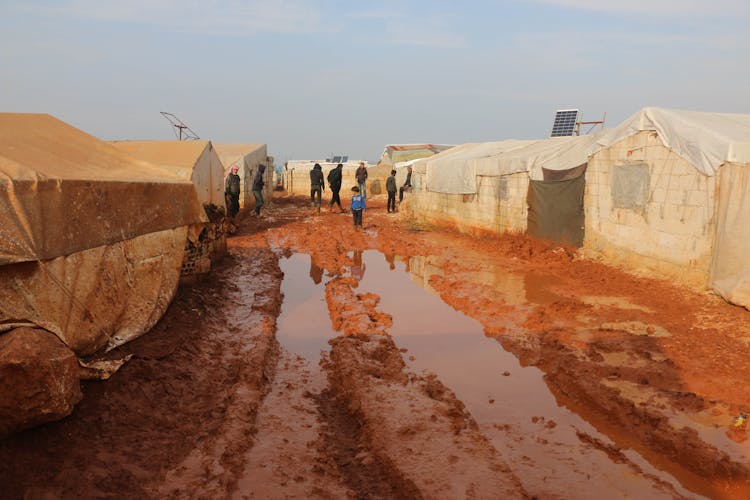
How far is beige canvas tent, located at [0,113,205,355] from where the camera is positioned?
153 inches

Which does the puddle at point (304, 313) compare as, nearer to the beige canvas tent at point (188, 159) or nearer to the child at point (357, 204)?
the beige canvas tent at point (188, 159)

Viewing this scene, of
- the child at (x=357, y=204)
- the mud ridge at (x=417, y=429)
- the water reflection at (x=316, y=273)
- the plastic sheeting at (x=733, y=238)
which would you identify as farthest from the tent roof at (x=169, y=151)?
the plastic sheeting at (x=733, y=238)

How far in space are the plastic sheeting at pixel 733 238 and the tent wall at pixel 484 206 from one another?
511 centimetres

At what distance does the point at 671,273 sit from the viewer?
8.43m

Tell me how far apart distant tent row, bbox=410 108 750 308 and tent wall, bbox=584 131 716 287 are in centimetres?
2

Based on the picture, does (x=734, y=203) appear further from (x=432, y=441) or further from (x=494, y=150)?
(x=494, y=150)

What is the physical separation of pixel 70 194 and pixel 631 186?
843cm

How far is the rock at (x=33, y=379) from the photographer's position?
3225 mm

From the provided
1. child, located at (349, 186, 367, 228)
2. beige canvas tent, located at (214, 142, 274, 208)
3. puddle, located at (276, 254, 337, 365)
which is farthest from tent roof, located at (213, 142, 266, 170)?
puddle, located at (276, 254, 337, 365)

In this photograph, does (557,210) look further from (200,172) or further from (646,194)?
(200,172)

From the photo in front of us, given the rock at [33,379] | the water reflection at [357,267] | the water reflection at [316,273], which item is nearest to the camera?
the rock at [33,379]

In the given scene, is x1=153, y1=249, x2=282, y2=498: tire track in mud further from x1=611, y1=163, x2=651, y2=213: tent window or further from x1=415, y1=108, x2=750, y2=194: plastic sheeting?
x1=415, y1=108, x2=750, y2=194: plastic sheeting

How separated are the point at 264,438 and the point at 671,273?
22.8 feet

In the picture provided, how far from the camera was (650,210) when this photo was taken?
8.95 m
